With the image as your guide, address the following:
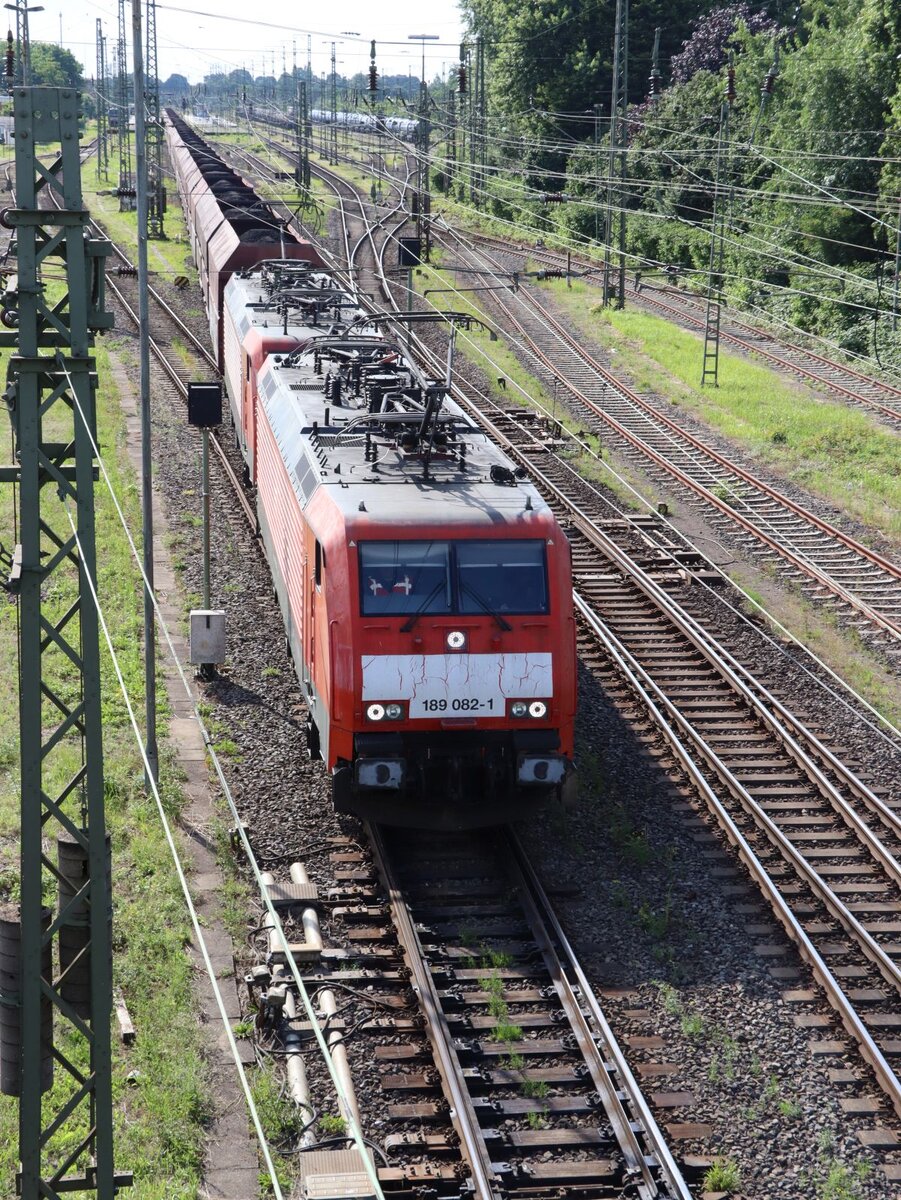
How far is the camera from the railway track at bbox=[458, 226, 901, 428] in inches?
1238

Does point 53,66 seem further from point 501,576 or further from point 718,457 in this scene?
point 501,576

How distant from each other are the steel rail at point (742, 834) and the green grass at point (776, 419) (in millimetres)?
7623

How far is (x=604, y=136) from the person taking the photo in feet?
200

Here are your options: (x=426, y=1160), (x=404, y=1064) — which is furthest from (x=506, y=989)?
(x=426, y=1160)

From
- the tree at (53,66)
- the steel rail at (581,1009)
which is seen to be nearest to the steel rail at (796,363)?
the steel rail at (581,1009)

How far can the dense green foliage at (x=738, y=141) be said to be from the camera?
4044 centimetres

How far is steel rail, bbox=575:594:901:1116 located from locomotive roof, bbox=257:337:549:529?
339cm

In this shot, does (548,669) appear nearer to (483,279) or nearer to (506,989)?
(506,989)

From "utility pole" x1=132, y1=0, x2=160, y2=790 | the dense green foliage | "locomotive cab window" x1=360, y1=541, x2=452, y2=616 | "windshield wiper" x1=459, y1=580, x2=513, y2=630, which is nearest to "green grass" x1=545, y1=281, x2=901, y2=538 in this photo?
the dense green foliage

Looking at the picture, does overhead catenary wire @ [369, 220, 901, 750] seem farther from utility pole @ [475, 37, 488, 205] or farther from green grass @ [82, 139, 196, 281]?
utility pole @ [475, 37, 488, 205]

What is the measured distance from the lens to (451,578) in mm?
12133

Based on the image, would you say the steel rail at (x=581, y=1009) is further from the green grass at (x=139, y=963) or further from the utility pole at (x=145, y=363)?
the utility pole at (x=145, y=363)

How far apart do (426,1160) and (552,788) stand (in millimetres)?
4192

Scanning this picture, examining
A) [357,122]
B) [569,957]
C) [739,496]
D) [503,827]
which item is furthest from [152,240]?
[357,122]
